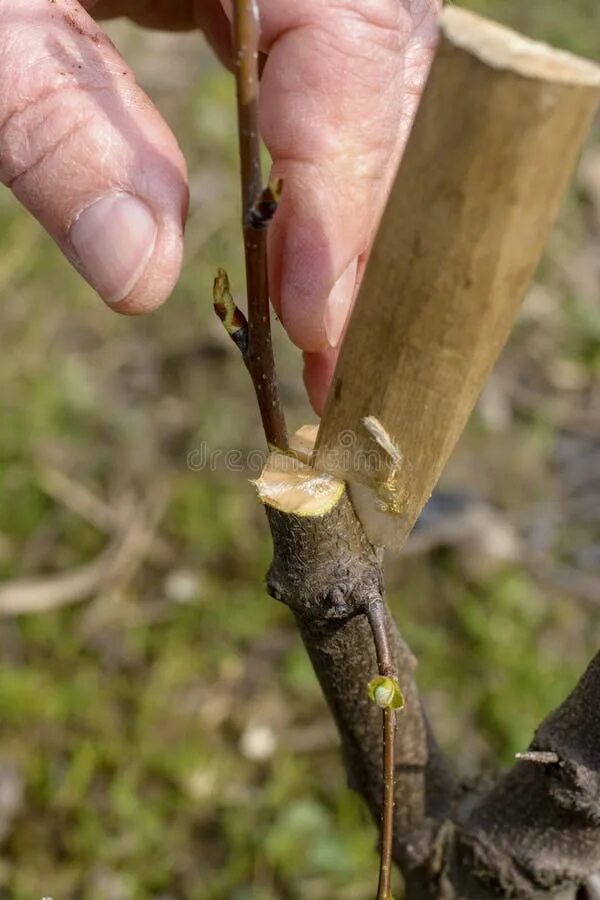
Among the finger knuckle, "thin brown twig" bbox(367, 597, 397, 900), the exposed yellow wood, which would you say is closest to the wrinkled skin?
the finger knuckle

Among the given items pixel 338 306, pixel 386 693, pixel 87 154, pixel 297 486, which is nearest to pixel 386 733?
pixel 386 693

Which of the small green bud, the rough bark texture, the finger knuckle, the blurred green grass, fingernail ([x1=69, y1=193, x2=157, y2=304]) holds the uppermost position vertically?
the finger knuckle

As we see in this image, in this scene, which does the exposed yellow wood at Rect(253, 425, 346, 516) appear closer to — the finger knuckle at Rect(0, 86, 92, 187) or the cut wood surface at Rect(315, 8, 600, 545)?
the cut wood surface at Rect(315, 8, 600, 545)

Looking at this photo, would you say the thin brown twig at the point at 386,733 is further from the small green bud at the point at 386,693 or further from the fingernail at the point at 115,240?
the fingernail at the point at 115,240

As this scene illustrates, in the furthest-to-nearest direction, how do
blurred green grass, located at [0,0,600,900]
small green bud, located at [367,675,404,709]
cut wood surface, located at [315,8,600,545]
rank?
1. blurred green grass, located at [0,0,600,900]
2. small green bud, located at [367,675,404,709]
3. cut wood surface, located at [315,8,600,545]

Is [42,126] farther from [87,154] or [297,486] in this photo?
[297,486]

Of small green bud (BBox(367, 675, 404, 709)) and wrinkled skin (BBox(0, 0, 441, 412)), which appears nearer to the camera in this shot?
Result: small green bud (BBox(367, 675, 404, 709))

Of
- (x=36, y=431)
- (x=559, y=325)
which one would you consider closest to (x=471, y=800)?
(x=36, y=431)
